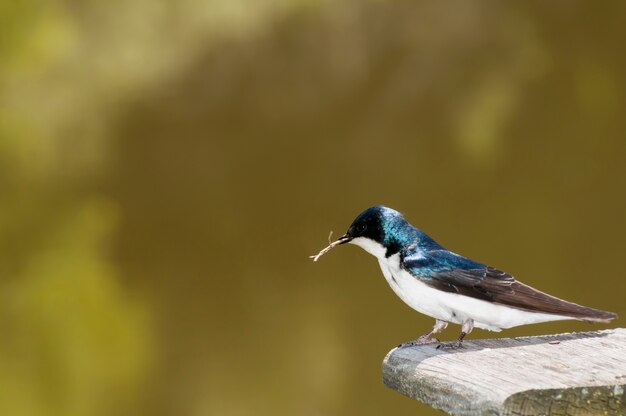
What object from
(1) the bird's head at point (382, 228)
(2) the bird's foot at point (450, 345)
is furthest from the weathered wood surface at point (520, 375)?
(1) the bird's head at point (382, 228)

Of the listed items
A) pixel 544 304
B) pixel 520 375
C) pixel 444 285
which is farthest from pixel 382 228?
pixel 520 375

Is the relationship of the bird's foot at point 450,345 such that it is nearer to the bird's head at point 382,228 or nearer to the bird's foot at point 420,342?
the bird's foot at point 420,342

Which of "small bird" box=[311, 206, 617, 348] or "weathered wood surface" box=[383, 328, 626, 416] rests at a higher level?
"small bird" box=[311, 206, 617, 348]

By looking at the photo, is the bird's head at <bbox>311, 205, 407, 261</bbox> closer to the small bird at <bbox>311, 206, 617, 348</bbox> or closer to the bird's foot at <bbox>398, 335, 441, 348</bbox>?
the small bird at <bbox>311, 206, 617, 348</bbox>

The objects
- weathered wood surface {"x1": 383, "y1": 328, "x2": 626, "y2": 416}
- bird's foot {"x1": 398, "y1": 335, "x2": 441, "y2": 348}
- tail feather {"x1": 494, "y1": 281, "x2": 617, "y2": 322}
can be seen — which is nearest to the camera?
weathered wood surface {"x1": 383, "y1": 328, "x2": 626, "y2": 416}

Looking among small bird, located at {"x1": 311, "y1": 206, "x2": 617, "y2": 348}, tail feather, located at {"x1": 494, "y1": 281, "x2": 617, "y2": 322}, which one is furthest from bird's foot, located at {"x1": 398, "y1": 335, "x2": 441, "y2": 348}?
tail feather, located at {"x1": 494, "y1": 281, "x2": 617, "y2": 322}

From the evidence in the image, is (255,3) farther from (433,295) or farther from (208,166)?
(433,295)

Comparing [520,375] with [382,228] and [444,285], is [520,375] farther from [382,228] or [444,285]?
[382,228]

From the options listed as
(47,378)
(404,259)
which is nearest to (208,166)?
(47,378)
